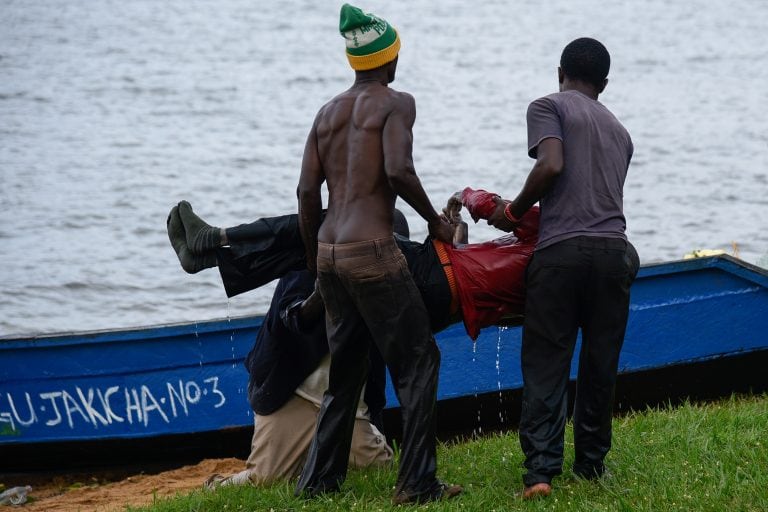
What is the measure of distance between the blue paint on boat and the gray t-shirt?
335 centimetres

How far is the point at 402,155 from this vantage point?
585 cm

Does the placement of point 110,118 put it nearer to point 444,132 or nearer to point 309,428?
point 444,132

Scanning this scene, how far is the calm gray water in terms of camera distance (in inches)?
808

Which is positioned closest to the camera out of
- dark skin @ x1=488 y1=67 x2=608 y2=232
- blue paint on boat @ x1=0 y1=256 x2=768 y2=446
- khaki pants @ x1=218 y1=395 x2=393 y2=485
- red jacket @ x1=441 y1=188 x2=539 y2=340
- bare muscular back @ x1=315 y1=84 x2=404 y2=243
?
dark skin @ x1=488 y1=67 x2=608 y2=232

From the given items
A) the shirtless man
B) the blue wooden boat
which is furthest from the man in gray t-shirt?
the blue wooden boat

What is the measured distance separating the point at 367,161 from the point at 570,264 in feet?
3.71

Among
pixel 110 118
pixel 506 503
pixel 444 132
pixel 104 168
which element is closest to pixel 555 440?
pixel 506 503

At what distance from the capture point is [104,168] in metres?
27.2

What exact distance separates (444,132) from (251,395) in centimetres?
2444

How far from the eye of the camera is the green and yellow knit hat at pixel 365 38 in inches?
236

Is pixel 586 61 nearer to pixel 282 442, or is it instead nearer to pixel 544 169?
pixel 544 169

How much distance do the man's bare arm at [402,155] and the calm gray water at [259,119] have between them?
37.1 feet

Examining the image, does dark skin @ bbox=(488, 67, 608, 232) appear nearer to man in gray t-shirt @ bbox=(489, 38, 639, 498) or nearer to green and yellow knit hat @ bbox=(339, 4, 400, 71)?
man in gray t-shirt @ bbox=(489, 38, 639, 498)

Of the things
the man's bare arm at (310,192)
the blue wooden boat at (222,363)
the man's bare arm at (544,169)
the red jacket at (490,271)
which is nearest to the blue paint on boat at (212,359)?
the blue wooden boat at (222,363)
